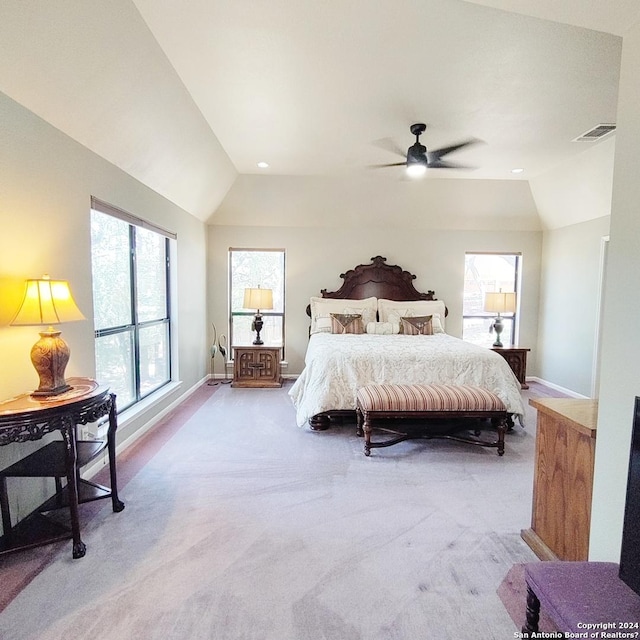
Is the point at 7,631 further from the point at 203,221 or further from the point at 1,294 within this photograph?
the point at 203,221

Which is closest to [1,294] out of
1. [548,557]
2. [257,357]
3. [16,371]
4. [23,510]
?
[16,371]

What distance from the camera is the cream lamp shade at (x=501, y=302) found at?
542cm

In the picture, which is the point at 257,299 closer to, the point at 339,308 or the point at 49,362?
the point at 339,308

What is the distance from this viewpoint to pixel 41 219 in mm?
2207

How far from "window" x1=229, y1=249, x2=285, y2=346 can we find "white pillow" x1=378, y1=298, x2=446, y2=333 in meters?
1.64

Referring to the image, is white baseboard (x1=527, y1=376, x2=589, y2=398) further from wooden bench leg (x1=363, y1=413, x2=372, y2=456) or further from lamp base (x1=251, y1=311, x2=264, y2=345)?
lamp base (x1=251, y1=311, x2=264, y2=345)

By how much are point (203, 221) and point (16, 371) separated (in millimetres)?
3779

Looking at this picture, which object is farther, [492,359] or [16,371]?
[492,359]

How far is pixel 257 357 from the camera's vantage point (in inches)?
209

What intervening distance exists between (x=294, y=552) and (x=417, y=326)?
3.75 meters

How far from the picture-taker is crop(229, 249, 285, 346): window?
5836 millimetres

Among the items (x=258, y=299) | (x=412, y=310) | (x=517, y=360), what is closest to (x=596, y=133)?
(x=412, y=310)

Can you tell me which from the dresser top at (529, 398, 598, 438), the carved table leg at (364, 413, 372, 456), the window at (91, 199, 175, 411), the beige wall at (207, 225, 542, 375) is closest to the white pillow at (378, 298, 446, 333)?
the beige wall at (207, 225, 542, 375)

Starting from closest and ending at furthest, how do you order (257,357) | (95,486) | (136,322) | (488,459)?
(95,486) → (488,459) → (136,322) → (257,357)
